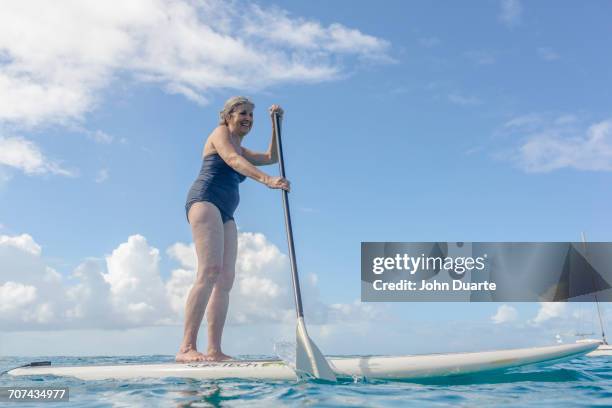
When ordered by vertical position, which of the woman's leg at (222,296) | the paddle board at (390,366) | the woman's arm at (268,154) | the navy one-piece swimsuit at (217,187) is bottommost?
the paddle board at (390,366)

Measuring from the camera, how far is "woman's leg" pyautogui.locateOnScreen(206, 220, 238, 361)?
233 inches

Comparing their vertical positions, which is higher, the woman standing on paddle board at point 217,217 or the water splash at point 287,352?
the woman standing on paddle board at point 217,217

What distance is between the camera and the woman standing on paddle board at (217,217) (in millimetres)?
5758

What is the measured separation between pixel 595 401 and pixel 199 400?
2853mm

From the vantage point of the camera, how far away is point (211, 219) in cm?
591

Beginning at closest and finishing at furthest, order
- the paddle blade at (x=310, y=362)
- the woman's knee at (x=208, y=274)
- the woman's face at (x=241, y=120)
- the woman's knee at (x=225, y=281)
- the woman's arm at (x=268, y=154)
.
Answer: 1. the paddle blade at (x=310, y=362)
2. the woman's knee at (x=208, y=274)
3. the woman's knee at (x=225, y=281)
4. the woman's face at (x=241, y=120)
5. the woman's arm at (x=268, y=154)

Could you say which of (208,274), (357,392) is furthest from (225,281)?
(357,392)

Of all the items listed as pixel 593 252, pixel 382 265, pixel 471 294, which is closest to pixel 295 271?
pixel 382 265

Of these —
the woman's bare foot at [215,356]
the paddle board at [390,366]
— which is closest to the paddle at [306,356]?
the paddle board at [390,366]

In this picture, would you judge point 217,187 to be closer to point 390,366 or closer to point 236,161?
point 236,161

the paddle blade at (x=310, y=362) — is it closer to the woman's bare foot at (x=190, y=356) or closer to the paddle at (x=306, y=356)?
the paddle at (x=306, y=356)

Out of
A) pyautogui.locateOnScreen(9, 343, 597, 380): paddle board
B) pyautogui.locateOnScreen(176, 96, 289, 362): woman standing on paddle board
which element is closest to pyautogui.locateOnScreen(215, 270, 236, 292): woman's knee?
pyautogui.locateOnScreen(176, 96, 289, 362): woman standing on paddle board

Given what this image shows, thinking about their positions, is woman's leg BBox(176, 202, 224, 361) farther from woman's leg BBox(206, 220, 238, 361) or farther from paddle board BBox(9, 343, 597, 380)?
paddle board BBox(9, 343, 597, 380)

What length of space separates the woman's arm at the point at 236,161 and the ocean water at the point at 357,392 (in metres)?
1.91
